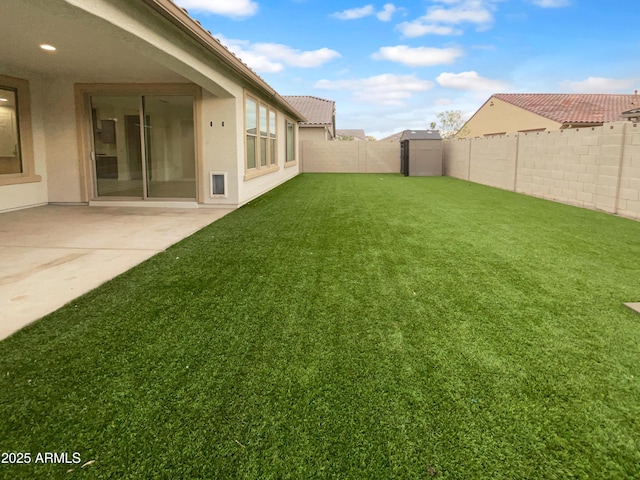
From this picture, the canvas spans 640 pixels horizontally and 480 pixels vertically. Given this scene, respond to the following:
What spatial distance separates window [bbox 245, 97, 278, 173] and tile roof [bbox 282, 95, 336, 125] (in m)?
10.4

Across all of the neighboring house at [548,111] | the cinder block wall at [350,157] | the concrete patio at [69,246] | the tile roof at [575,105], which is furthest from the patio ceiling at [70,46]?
the tile roof at [575,105]

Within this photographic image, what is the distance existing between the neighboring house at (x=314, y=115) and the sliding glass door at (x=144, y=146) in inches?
475

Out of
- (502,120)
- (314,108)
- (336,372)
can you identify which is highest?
(314,108)

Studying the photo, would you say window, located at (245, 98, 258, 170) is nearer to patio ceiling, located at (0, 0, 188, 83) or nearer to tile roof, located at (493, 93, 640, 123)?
patio ceiling, located at (0, 0, 188, 83)

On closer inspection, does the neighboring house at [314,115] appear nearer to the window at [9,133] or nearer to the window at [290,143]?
the window at [290,143]

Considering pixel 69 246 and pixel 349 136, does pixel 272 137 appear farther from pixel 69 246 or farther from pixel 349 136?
pixel 349 136

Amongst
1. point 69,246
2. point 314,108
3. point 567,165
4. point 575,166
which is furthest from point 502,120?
point 69,246

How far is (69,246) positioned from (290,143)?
13.0 metres

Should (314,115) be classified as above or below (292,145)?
above

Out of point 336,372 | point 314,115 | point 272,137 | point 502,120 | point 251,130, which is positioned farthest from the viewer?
point 314,115

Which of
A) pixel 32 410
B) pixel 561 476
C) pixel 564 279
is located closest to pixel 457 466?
pixel 561 476

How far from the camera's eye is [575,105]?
21797 millimetres

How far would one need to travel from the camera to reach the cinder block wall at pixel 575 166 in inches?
289

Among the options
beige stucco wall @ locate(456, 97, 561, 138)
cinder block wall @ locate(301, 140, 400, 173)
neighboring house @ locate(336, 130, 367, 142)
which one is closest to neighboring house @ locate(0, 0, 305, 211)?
cinder block wall @ locate(301, 140, 400, 173)
